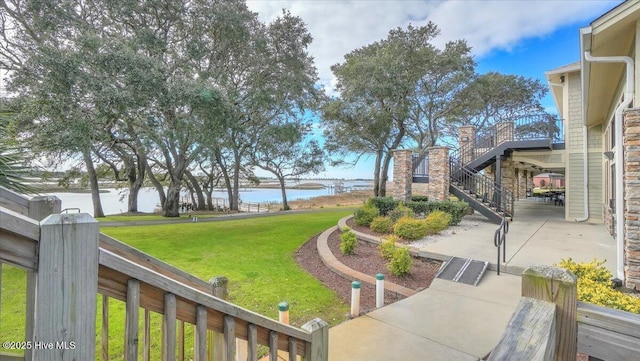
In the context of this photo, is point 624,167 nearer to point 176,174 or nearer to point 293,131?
point 293,131

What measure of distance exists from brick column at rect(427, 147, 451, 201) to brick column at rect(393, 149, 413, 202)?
835 millimetres

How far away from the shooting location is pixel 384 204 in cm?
1137

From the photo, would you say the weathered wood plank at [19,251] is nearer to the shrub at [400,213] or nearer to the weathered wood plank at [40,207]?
the weathered wood plank at [40,207]

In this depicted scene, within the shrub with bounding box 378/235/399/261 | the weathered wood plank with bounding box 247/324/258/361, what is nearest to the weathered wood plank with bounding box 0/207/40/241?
the weathered wood plank with bounding box 247/324/258/361

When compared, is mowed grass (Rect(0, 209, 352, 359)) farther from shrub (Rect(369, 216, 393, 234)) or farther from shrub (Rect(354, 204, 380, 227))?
shrub (Rect(369, 216, 393, 234))

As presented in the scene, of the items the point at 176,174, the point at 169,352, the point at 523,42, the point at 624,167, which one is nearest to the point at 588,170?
the point at 624,167

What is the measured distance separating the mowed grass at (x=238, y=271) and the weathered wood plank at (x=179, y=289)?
2.46 metres

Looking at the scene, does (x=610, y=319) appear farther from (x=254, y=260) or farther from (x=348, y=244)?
(x=254, y=260)

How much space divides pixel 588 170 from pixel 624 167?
7681mm

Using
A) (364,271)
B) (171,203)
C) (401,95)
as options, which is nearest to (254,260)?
(364,271)

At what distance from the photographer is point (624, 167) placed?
4.80m

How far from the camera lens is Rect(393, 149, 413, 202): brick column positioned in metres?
11.6

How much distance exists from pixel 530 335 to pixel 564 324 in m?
0.27

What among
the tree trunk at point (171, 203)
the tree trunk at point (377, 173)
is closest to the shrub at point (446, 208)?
the tree trunk at point (377, 173)
